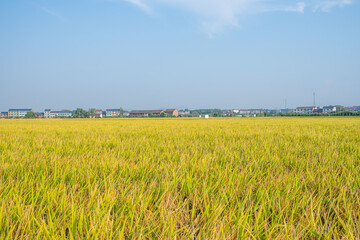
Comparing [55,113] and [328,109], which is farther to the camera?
[55,113]

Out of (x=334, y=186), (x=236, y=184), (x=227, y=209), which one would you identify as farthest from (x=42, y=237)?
(x=334, y=186)

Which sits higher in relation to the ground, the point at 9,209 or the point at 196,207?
the point at 9,209

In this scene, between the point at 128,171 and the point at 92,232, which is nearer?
the point at 92,232

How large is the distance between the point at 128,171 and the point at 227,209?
95cm

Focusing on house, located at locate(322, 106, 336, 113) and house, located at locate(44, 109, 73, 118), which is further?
house, located at locate(44, 109, 73, 118)

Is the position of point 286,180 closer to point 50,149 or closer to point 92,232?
point 92,232

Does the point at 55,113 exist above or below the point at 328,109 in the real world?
above

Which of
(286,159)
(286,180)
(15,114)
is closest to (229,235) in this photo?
(286,180)

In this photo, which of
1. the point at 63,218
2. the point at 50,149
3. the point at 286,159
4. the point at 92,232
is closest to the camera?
the point at 92,232

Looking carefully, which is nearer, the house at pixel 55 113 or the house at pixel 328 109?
the house at pixel 328 109

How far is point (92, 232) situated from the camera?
0.82m

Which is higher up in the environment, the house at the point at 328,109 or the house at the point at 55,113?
the house at the point at 55,113

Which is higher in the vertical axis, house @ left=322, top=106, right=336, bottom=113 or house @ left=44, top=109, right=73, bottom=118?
house @ left=44, top=109, right=73, bottom=118

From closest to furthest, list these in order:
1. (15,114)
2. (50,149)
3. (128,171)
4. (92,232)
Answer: (92,232)
(128,171)
(50,149)
(15,114)
